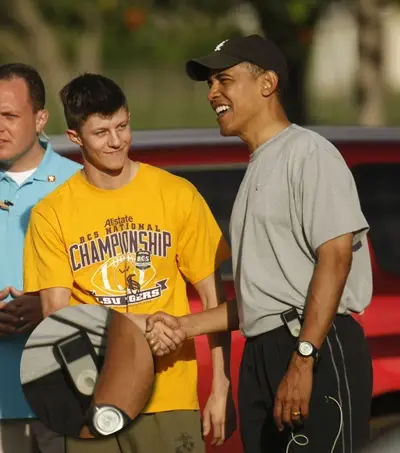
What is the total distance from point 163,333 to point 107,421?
0.35m

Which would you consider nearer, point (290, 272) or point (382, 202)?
point (290, 272)

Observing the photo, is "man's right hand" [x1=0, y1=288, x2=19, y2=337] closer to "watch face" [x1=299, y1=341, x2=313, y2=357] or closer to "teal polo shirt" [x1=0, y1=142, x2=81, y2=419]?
"teal polo shirt" [x1=0, y1=142, x2=81, y2=419]

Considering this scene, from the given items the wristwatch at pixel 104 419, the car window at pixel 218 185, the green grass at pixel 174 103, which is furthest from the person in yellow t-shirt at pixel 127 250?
the green grass at pixel 174 103

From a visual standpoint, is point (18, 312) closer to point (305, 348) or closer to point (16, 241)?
point (16, 241)

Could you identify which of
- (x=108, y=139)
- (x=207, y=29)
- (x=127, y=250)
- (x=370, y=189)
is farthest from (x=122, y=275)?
(x=207, y=29)

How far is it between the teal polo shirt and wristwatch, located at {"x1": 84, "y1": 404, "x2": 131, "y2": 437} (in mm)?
641

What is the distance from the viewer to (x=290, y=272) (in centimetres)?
448

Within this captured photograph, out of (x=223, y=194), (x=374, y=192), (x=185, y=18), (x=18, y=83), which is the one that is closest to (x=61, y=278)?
(x=18, y=83)

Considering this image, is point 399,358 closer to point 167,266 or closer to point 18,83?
Answer: point 167,266

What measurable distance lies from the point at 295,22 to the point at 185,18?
3556mm

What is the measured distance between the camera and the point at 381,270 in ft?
19.5

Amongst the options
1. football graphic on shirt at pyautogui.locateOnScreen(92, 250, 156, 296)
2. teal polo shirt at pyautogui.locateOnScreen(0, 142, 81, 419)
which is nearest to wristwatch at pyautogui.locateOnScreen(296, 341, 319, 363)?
football graphic on shirt at pyautogui.locateOnScreen(92, 250, 156, 296)

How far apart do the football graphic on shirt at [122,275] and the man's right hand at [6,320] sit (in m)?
0.46

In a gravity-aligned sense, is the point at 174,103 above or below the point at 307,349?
above
